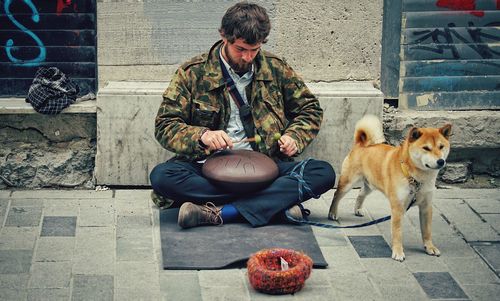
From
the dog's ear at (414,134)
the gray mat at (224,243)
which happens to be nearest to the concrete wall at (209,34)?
the gray mat at (224,243)

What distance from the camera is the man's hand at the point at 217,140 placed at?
18.4 feet

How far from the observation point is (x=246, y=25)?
5.61m

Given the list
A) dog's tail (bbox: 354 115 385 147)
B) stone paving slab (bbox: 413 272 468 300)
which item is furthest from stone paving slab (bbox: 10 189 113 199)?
stone paving slab (bbox: 413 272 468 300)

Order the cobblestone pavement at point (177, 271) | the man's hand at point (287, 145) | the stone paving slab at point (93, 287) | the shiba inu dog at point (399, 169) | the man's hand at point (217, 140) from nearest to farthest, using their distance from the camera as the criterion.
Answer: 1. the stone paving slab at point (93, 287)
2. the cobblestone pavement at point (177, 271)
3. the shiba inu dog at point (399, 169)
4. the man's hand at point (217, 140)
5. the man's hand at point (287, 145)

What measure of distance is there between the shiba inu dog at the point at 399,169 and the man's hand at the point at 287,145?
0.37m

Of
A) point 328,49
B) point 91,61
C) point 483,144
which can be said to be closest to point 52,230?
point 91,61

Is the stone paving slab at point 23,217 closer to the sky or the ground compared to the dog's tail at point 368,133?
closer to the ground

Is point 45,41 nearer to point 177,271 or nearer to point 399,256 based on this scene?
point 177,271

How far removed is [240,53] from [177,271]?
4.90ft

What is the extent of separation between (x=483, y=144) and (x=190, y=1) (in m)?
2.43

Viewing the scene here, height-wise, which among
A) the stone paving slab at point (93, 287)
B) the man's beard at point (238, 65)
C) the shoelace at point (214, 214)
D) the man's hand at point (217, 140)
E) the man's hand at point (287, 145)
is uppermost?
the man's beard at point (238, 65)

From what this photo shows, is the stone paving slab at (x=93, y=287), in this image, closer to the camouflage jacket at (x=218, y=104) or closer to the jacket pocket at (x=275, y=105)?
the camouflage jacket at (x=218, y=104)

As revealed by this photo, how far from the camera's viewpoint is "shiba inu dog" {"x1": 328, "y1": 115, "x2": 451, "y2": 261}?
5168 millimetres

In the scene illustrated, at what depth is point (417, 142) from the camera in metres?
5.20
